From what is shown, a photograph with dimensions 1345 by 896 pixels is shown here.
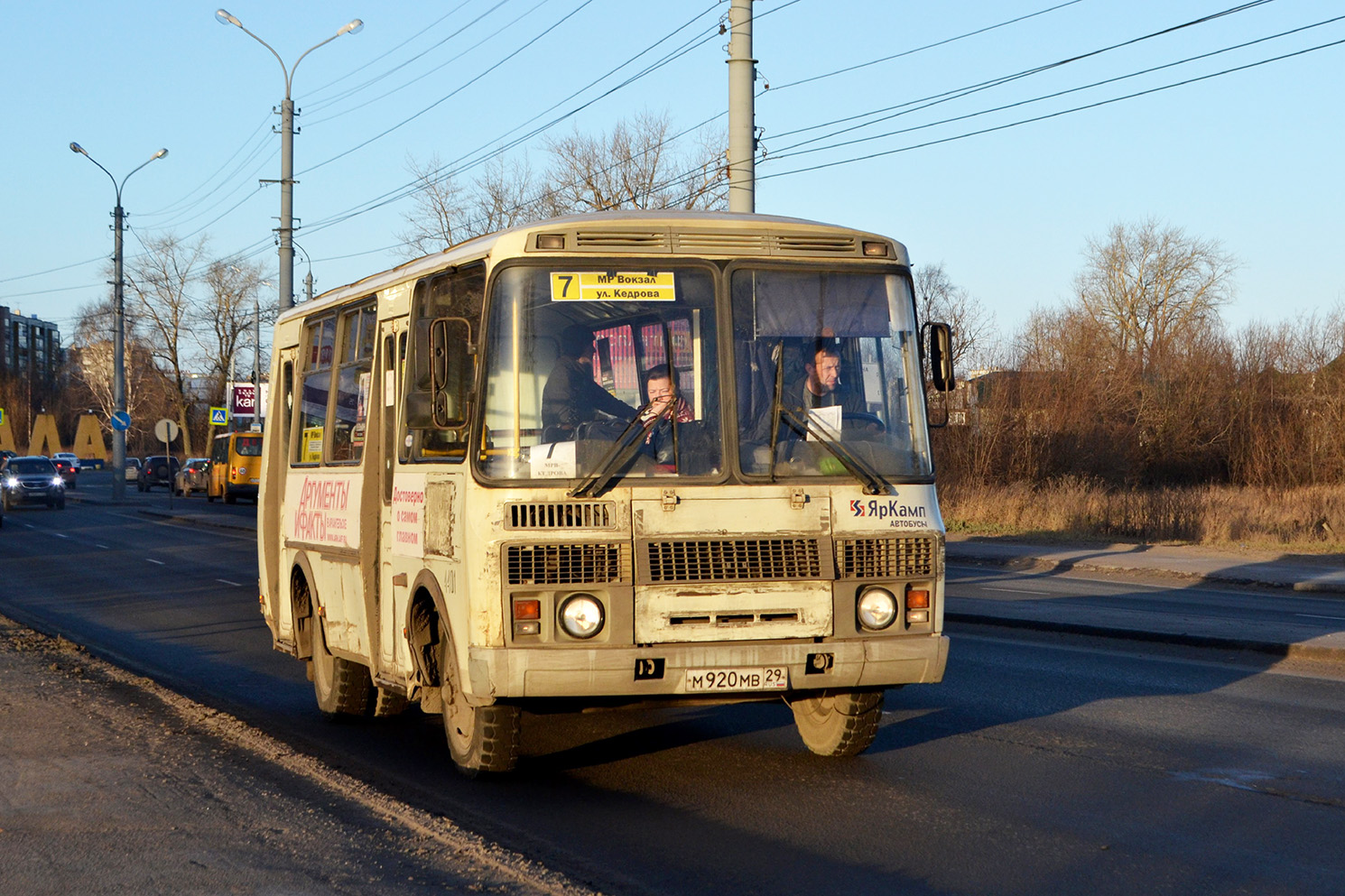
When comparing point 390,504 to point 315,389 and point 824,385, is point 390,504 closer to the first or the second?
point 315,389

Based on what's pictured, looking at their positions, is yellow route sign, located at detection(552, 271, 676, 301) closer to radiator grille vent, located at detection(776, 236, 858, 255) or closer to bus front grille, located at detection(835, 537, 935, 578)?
radiator grille vent, located at detection(776, 236, 858, 255)

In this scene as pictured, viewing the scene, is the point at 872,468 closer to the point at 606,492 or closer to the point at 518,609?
the point at 606,492

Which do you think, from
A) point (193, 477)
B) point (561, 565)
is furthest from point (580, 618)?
point (193, 477)

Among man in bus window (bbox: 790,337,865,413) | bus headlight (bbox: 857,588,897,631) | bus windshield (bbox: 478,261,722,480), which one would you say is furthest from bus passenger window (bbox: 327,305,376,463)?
bus headlight (bbox: 857,588,897,631)

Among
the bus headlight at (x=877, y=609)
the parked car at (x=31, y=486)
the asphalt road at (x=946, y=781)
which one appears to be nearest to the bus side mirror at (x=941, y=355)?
the bus headlight at (x=877, y=609)

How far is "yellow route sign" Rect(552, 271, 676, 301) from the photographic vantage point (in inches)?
282

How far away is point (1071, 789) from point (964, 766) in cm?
73

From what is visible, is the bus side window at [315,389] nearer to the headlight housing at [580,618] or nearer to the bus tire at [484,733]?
the bus tire at [484,733]

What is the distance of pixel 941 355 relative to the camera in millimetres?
7582

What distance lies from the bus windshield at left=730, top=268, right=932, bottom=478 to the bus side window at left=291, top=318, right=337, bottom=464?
3.59 m

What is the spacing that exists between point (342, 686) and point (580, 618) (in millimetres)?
3286

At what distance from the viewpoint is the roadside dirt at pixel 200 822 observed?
5.53m

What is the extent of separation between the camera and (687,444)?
7086 millimetres

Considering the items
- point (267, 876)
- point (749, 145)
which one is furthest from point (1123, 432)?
point (267, 876)
